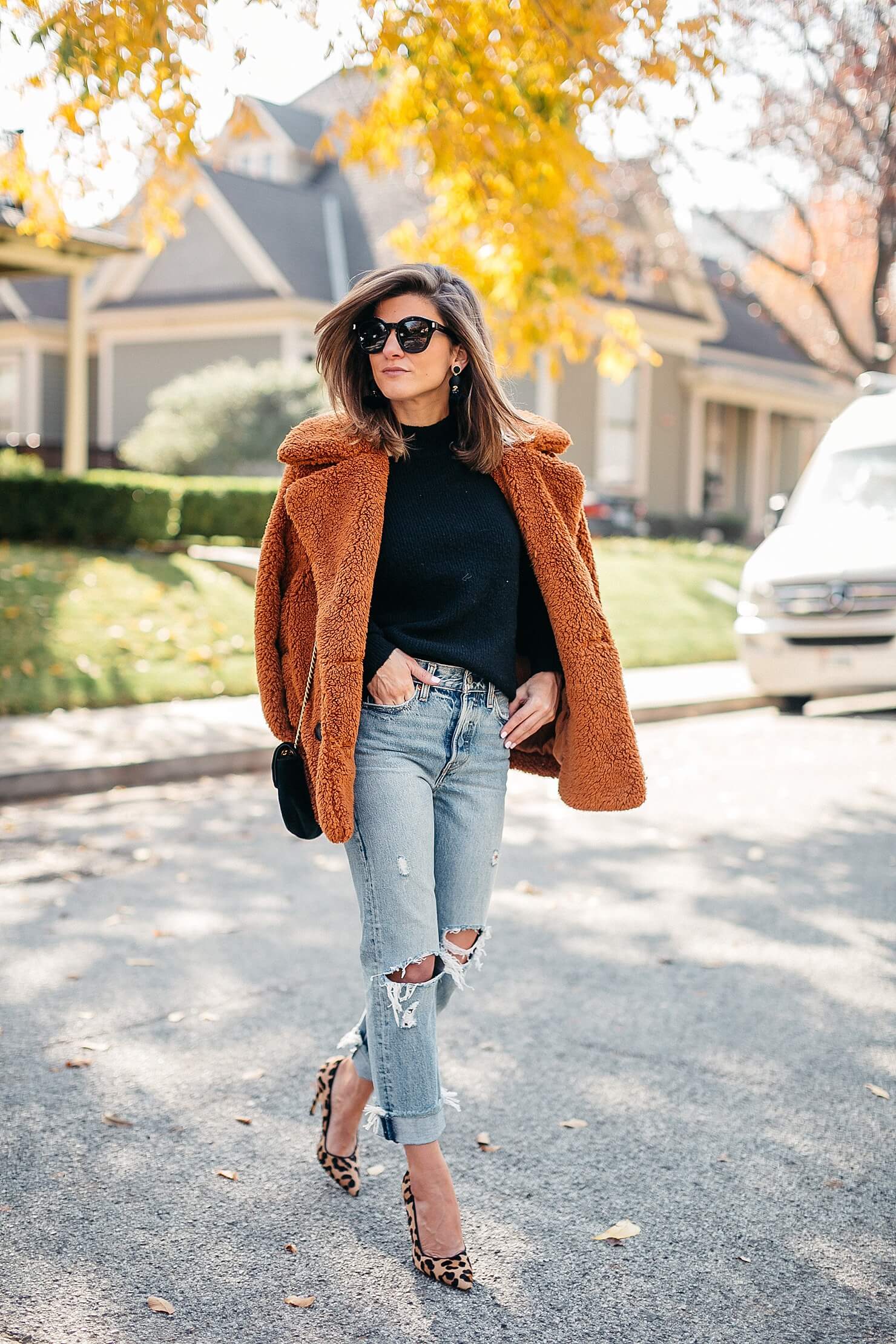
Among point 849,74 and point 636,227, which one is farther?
point 636,227

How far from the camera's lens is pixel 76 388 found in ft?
57.6

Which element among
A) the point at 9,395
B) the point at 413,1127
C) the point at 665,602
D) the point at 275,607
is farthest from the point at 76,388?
the point at 413,1127

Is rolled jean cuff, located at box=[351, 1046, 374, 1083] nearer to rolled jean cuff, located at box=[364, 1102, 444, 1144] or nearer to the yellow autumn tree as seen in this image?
rolled jean cuff, located at box=[364, 1102, 444, 1144]

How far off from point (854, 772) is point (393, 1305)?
6542 millimetres

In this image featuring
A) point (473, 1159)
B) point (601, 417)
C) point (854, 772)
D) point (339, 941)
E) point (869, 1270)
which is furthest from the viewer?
point (601, 417)

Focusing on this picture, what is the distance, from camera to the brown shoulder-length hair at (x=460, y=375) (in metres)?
3.00

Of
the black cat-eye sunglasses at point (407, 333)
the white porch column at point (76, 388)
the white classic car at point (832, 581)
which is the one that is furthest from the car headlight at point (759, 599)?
the white porch column at point (76, 388)

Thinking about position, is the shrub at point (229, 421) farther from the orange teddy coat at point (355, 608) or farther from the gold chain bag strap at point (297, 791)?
the gold chain bag strap at point (297, 791)

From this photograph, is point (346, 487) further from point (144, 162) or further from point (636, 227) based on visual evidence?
point (636, 227)

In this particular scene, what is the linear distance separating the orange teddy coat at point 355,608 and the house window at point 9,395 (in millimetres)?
25617

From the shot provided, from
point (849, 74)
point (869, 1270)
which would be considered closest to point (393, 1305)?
point (869, 1270)

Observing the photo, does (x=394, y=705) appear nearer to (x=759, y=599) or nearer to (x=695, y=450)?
(x=759, y=599)

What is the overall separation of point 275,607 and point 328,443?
0.41 metres

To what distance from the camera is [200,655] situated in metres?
11.6
